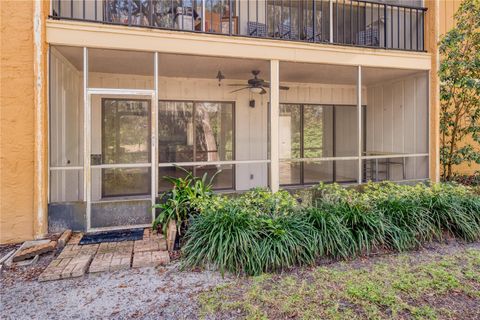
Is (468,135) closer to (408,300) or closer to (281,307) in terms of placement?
(408,300)

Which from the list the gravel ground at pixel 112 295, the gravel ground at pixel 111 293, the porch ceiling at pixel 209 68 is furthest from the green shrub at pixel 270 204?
the porch ceiling at pixel 209 68

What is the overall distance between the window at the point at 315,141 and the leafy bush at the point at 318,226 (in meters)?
3.34

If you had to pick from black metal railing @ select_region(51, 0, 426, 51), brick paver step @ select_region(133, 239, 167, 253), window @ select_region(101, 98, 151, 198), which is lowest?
brick paver step @ select_region(133, 239, 167, 253)

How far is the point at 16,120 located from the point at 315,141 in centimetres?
669

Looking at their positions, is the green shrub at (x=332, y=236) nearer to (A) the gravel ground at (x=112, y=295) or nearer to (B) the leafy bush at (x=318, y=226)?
(B) the leafy bush at (x=318, y=226)

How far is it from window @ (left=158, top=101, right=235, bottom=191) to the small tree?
15.4 ft

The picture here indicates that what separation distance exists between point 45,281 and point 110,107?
167 inches

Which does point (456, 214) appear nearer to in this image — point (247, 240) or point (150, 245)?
point (247, 240)

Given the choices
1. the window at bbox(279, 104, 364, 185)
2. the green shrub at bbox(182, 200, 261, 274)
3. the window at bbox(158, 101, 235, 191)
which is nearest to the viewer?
the green shrub at bbox(182, 200, 261, 274)

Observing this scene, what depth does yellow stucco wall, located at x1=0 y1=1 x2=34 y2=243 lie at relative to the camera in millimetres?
4012

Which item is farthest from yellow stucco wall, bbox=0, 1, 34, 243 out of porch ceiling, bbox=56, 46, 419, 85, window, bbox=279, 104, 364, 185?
window, bbox=279, 104, 364, 185

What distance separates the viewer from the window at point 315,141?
800cm

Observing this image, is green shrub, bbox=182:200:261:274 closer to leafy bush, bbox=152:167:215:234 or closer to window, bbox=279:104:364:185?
leafy bush, bbox=152:167:215:234

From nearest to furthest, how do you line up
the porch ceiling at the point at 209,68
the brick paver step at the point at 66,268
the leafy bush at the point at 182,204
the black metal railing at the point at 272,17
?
1. the brick paver step at the point at 66,268
2. the leafy bush at the point at 182,204
3. the porch ceiling at the point at 209,68
4. the black metal railing at the point at 272,17
